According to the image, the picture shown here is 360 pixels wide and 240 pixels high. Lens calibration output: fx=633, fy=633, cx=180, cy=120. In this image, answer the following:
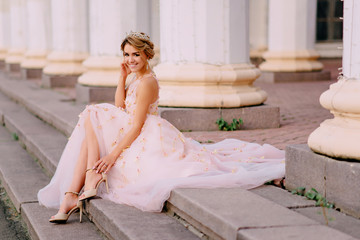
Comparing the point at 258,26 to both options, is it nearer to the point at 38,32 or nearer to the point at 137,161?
the point at 38,32

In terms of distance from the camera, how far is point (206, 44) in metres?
6.77

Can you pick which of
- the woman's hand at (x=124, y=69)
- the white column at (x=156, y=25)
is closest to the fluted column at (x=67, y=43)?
the white column at (x=156, y=25)

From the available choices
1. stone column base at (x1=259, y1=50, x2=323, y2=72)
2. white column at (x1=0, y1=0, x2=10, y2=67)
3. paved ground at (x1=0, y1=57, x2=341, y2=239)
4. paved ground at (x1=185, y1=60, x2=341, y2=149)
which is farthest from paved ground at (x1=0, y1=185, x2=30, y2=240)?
white column at (x1=0, y1=0, x2=10, y2=67)

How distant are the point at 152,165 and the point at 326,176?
47.9 inches

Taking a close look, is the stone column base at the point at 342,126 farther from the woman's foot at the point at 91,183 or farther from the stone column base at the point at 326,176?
the woman's foot at the point at 91,183

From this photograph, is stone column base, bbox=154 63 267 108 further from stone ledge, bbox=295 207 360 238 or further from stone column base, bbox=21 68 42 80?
stone column base, bbox=21 68 42 80

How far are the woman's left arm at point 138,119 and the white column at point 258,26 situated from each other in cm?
1346

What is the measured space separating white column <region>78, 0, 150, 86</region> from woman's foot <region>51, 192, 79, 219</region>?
5.42 metres

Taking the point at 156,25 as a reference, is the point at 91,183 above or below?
below

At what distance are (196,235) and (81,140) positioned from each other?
1.41m

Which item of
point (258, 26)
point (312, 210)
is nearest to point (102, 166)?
point (312, 210)

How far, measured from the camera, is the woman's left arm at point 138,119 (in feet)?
14.4

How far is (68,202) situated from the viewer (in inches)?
172

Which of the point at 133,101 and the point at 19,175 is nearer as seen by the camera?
the point at 133,101
